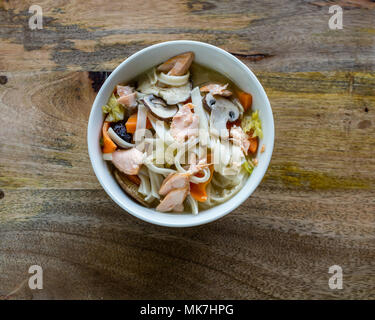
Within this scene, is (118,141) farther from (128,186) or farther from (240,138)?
(240,138)

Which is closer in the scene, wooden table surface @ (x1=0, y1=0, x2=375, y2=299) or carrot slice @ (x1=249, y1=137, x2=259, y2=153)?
carrot slice @ (x1=249, y1=137, x2=259, y2=153)

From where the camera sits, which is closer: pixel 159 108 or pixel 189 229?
pixel 159 108

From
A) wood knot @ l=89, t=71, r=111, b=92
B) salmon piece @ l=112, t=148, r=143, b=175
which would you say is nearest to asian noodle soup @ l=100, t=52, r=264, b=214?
salmon piece @ l=112, t=148, r=143, b=175

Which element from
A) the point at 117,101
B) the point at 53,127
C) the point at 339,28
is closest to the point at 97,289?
the point at 53,127

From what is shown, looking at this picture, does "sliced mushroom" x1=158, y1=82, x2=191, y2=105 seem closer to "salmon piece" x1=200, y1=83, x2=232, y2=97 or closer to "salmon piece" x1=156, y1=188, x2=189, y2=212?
"salmon piece" x1=200, y1=83, x2=232, y2=97

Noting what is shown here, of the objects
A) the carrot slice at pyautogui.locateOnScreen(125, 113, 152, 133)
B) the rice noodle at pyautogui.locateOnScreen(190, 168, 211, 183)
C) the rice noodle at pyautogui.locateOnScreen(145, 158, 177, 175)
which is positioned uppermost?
the carrot slice at pyautogui.locateOnScreen(125, 113, 152, 133)

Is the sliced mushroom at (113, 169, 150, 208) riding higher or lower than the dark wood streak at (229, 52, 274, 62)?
lower

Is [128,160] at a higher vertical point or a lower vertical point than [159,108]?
lower

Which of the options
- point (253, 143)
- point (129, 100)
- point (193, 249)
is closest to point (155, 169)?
point (129, 100)
